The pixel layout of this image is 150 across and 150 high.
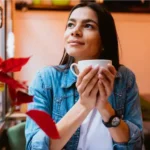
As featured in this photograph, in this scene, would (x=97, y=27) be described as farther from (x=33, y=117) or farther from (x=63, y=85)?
(x=33, y=117)

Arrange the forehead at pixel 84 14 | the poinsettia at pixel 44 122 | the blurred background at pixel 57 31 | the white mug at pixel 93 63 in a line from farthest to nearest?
the blurred background at pixel 57 31 < the forehead at pixel 84 14 < the white mug at pixel 93 63 < the poinsettia at pixel 44 122

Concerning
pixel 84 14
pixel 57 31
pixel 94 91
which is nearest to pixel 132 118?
pixel 94 91

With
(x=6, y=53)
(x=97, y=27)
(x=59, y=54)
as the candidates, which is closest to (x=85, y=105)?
(x=97, y=27)

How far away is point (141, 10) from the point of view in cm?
264

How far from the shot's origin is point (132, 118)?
858 mm

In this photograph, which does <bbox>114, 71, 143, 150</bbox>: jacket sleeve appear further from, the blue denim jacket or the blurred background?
the blurred background

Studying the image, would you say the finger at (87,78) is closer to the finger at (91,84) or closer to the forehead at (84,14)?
the finger at (91,84)

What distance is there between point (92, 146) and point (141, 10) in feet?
6.89

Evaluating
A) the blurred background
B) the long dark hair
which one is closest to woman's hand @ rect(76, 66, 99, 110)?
the long dark hair

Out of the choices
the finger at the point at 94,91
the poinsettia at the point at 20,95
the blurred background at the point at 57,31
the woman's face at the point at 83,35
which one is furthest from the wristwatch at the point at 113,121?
the blurred background at the point at 57,31

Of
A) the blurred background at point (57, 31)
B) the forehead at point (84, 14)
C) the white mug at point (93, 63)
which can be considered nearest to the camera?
the white mug at point (93, 63)

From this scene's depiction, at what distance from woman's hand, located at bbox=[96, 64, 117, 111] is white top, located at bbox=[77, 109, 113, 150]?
139 millimetres

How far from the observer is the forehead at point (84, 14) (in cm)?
82

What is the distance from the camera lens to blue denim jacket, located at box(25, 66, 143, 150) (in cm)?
80
